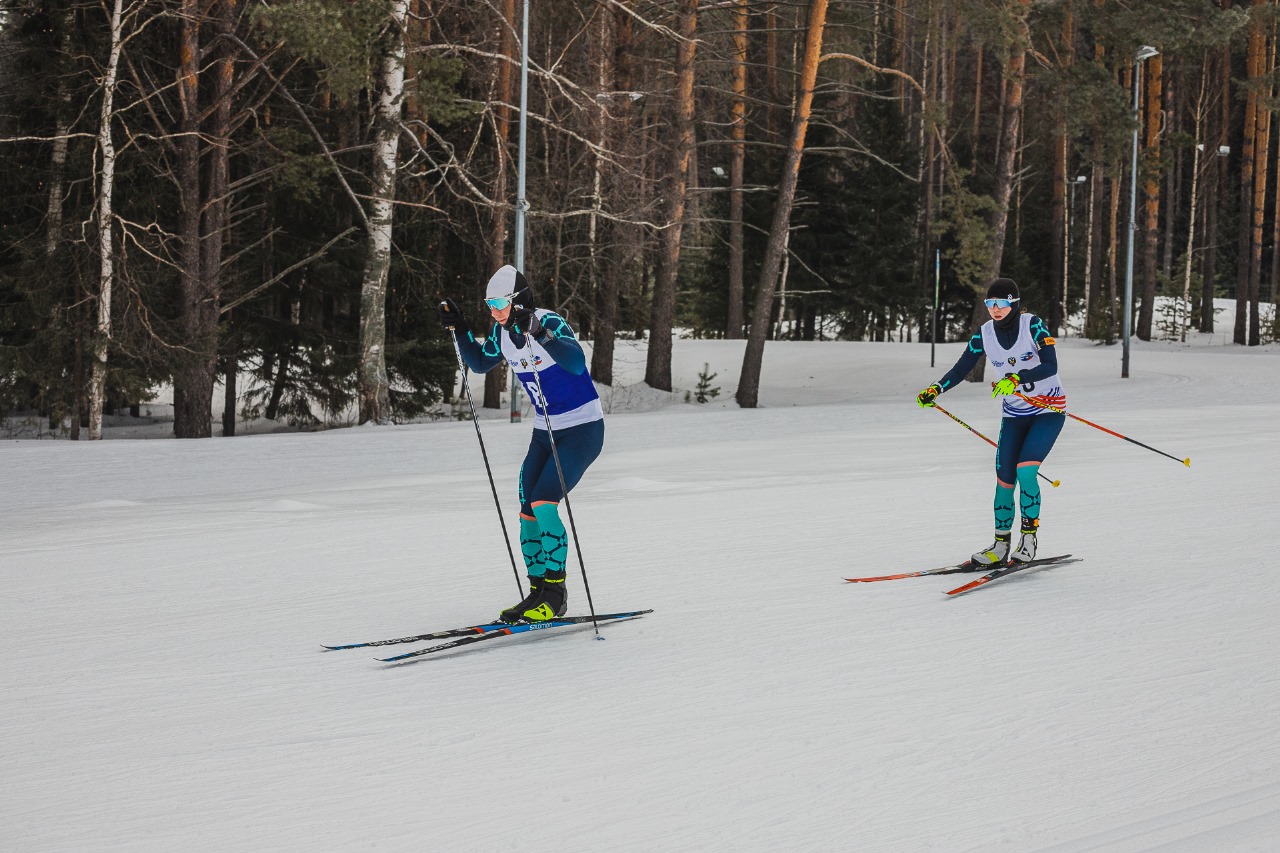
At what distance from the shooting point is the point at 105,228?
61.9 ft

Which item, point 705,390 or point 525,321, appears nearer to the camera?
point 525,321

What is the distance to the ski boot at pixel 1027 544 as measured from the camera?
8.04 metres

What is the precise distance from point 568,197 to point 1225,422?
42.0 ft

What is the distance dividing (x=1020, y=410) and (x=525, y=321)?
361cm

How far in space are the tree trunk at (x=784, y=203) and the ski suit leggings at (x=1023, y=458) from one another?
14260 mm

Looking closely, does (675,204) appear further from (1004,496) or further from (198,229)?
(1004,496)

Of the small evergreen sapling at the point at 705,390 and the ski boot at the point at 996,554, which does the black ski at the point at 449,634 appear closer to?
the ski boot at the point at 996,554

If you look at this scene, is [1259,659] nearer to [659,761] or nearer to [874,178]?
[659,761]

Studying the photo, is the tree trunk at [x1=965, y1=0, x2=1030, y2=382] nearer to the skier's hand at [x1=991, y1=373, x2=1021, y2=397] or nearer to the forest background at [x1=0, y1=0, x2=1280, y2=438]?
the forest background at [x1=0, y1=0, x2=1280, y2=438]

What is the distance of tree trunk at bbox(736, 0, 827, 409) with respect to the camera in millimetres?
21594

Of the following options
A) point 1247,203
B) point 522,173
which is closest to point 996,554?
point 522,173

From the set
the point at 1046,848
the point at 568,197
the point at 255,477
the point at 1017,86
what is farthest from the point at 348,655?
the point at 1017,86

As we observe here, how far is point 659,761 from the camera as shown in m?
4.63

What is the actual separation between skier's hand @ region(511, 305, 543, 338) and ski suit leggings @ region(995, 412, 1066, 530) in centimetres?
343
